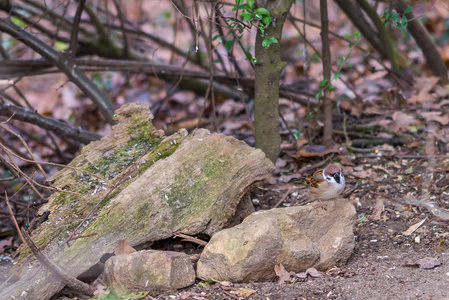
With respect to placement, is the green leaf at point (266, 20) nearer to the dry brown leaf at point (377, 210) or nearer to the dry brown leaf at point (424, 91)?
the dry brown leaf at point (377, 210)

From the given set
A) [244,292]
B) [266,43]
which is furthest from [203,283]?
[266,43]

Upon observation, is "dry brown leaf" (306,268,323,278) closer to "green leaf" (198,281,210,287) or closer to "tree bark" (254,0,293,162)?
"green leaf" (198,281,210,287)

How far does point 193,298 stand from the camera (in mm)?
2752

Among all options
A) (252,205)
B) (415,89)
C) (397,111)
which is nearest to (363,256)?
(252,205)

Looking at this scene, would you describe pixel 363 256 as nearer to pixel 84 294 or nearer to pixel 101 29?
pixel 84 294

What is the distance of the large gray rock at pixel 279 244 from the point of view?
2859mm

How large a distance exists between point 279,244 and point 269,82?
4.93ft

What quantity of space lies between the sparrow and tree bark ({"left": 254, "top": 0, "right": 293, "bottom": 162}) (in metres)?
0.68

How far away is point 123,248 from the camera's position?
2980 mm

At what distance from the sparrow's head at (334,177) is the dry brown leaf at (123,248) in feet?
5.01

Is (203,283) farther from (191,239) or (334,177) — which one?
(334,177)

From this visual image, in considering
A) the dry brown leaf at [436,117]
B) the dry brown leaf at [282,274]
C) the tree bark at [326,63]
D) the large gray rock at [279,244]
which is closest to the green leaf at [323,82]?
the tree bark at [326,63]

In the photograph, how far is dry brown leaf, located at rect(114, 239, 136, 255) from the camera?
9.76ft

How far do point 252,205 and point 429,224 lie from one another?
136 centimetres
